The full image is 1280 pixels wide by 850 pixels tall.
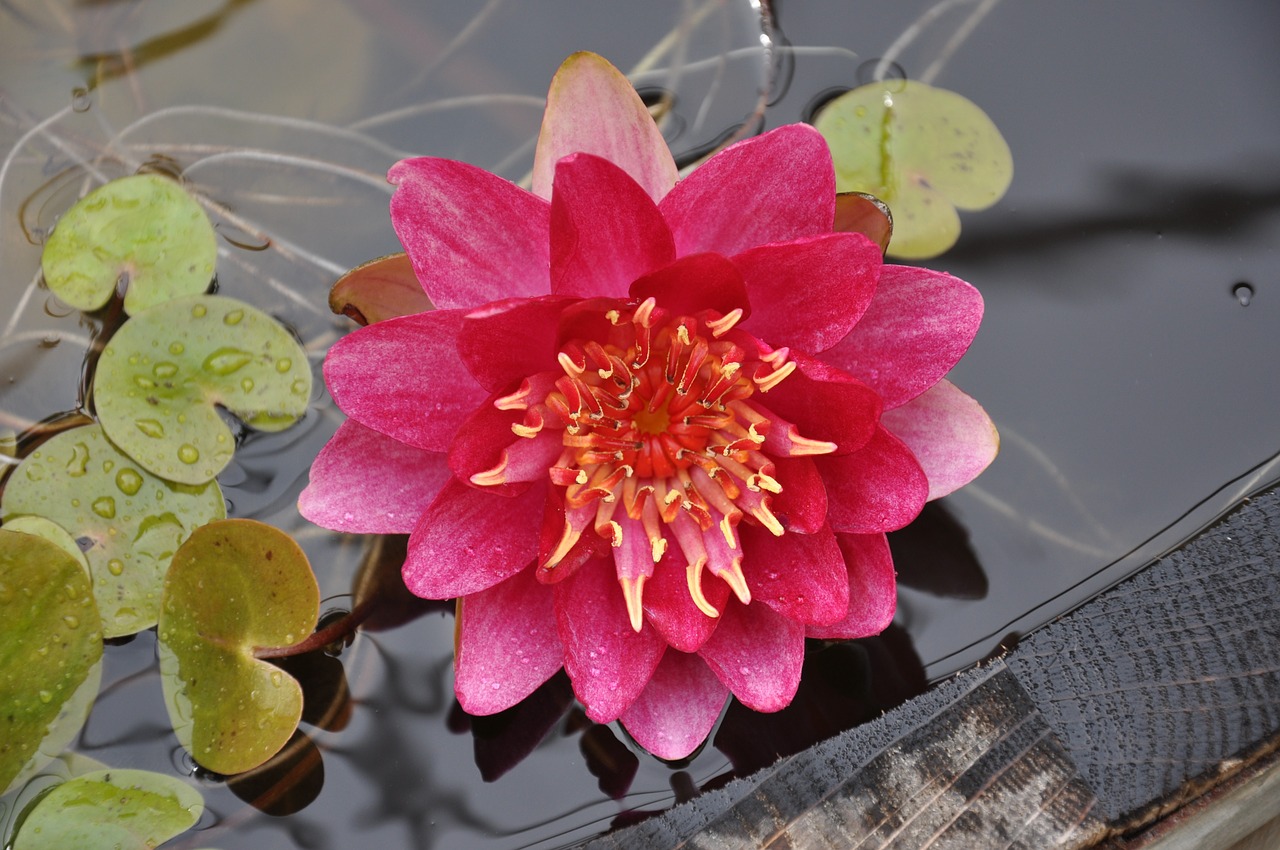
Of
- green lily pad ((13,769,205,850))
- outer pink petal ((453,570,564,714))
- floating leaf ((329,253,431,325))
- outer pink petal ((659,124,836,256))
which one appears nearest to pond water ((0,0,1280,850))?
green lily pad ((13,769,205,850))

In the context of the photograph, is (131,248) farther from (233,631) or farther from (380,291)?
(233,631)

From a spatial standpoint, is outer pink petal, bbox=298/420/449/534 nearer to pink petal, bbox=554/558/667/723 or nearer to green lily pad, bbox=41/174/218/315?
pink petal, bbox=554/558/667/723

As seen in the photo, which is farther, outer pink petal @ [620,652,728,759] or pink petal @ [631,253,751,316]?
outer pink petal @ [620,652,728,759]

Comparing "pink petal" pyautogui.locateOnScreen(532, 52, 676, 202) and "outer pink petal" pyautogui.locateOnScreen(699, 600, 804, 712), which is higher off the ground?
"pink petal" pyautogui.locateOnScreen(532, 52, 676, 202)

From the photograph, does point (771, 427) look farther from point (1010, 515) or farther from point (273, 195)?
point (273, 195)

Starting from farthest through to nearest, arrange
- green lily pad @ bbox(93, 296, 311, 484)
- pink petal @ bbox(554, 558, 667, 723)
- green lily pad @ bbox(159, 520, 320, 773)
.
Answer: green lily pad @ bbox(93, 296, 311, 484) → green lily pad @ bbox(159, 520, 320, 773) → pink petal @ bbox(554, 558, 667, 723)

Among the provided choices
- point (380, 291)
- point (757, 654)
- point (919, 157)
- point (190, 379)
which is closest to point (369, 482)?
point (380, 291)

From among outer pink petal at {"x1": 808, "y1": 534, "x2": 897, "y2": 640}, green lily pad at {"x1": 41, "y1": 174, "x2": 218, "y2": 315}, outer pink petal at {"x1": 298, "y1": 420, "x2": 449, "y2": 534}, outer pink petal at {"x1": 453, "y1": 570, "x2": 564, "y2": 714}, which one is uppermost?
green lily pad at {"x1": 41, "y1": 174, "x2": 218, "y2": 315}
